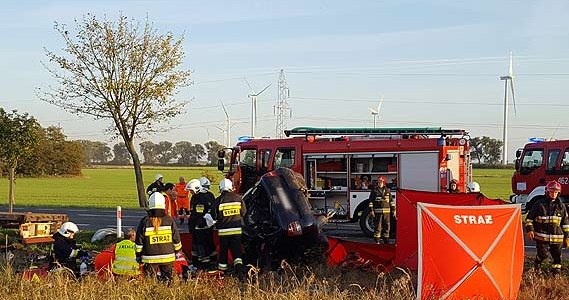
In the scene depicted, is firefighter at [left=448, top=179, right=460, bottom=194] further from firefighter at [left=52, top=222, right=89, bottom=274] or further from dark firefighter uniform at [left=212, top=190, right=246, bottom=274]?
firefighter at [left=52, top=222, right=89, bottom=274]

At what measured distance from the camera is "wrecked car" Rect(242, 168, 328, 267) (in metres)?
11.8

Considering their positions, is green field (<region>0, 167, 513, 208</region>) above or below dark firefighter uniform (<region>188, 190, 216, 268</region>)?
below

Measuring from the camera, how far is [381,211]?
16078 millimetres

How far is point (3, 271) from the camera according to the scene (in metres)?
9.16

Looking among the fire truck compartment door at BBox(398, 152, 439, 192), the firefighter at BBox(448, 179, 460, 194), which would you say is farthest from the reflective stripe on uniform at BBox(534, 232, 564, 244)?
the fire truck compartment door at BBox(398, 152, 439, 192)

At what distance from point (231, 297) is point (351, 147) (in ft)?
36.9

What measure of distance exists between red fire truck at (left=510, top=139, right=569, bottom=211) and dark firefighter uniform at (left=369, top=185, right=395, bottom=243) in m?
5.15

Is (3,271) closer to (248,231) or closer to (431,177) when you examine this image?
(248,231)

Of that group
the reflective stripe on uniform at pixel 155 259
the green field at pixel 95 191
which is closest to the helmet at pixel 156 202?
the reflective stripe on uniform at pixel 155 259

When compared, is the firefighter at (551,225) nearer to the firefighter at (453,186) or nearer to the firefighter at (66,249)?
the firefighter at (453,186)

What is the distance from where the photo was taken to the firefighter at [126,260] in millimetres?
9648

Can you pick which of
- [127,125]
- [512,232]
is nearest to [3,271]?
[512,232]

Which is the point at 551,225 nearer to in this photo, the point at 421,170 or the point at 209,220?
the point at 209,220

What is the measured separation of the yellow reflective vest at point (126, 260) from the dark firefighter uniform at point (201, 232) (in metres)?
2.49
